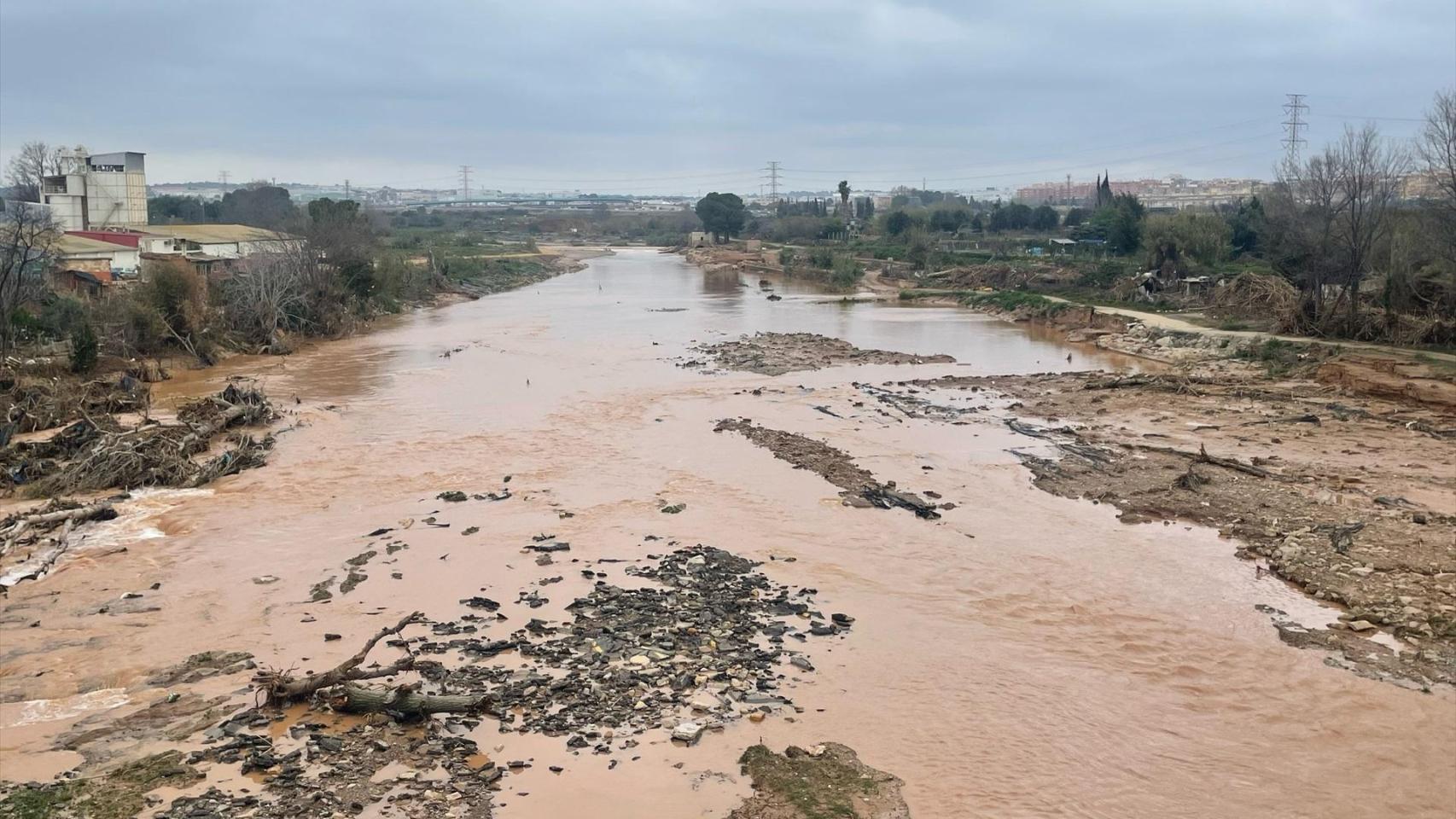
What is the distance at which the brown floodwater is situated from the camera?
7.72 metres

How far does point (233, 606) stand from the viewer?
1090 centimetres

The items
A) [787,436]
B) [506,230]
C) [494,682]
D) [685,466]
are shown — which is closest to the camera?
[494,682]

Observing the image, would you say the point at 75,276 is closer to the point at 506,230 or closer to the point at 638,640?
the point at 638,640

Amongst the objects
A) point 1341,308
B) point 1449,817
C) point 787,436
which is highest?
point 1341,308

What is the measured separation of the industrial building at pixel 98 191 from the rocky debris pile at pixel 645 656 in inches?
1585

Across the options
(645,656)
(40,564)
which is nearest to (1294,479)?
(645,656)

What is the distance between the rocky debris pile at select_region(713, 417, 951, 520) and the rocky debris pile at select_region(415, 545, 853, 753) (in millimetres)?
3713

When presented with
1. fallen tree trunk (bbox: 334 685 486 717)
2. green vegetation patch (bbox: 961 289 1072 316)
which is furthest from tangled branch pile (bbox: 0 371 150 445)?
green vegetation patch (bbox: 961 289 1072 316)

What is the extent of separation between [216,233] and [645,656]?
4070 centimetres

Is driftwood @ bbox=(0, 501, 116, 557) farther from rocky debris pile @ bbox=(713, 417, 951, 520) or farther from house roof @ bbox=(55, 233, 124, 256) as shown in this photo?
house roof @ bbox=(55, 233, 124, 256)

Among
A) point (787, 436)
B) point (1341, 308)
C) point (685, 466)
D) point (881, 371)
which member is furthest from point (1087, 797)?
point (1341, 308)

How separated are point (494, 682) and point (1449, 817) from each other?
722cm

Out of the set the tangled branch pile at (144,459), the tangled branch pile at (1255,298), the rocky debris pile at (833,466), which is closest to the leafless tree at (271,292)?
the tangled branch pile at (144,459)

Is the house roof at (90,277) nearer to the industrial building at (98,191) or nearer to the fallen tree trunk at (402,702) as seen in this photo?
the industrial building at (98,191)
